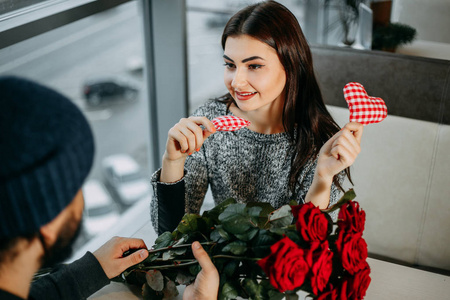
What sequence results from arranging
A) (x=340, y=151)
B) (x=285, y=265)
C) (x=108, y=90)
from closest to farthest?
(x=285, y=265) < (x=340, y=151) < (x=108, y=90)

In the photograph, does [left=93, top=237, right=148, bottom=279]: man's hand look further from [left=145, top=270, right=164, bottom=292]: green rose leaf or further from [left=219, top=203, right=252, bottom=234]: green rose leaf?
[left=219, top=203, right=252, bottom=234]: green rose leaf

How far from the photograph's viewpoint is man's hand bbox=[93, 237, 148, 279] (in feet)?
3.34

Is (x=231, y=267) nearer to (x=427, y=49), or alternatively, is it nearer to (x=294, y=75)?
(x=294, y=75)

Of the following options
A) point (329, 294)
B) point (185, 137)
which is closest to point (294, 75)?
point (185, 137)

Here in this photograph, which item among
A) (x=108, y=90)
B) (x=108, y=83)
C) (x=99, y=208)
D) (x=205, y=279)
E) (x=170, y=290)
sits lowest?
(x=99, y=208)

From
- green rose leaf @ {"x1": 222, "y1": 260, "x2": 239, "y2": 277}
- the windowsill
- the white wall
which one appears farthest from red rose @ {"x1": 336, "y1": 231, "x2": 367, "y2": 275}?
the white wall

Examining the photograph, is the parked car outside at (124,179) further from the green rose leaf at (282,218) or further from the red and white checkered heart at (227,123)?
the green rose leaf at (282,218)

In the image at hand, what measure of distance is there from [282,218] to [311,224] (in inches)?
3.6

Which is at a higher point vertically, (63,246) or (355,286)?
(63,246)

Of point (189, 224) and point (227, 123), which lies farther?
point (227, 123)

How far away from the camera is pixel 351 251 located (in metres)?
0.84

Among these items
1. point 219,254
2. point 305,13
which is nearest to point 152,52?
point 219,254

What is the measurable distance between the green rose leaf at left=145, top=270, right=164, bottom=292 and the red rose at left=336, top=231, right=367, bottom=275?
0.41m

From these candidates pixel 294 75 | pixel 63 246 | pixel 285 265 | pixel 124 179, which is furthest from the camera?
pixel 124 179
